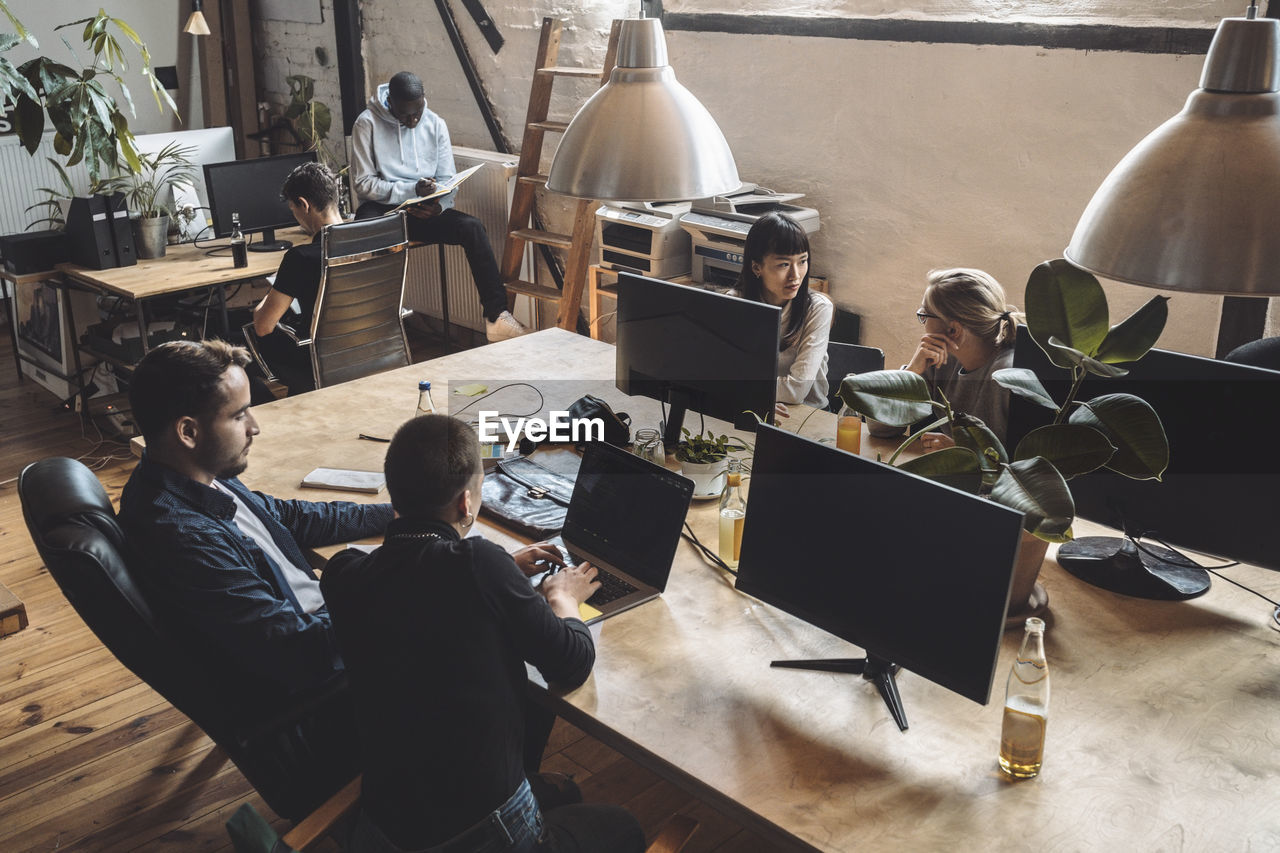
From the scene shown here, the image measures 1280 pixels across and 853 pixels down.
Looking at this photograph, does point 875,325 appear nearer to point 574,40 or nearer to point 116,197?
point 574,40

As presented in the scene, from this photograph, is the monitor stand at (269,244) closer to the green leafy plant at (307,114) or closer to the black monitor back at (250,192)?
the black monitor back at (250,192)

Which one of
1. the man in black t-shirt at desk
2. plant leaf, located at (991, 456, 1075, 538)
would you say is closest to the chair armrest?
plant leaf, located at (991, 456, 1075, 538)

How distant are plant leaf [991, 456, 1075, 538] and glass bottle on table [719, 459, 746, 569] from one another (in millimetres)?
→ 620

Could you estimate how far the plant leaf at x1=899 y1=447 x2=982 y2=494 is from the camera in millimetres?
1858

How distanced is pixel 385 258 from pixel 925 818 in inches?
127

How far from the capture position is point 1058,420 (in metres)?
1.96

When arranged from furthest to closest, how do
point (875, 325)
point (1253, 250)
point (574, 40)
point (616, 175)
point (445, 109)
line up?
1. point (445, 109)
2. point (574, 40)
3. point (875, 325)
4. point (616, 175)
5. point (1253, 250)

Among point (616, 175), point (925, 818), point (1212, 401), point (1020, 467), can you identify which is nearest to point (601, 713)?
point (925, 818)

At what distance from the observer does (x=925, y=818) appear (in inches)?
61.7

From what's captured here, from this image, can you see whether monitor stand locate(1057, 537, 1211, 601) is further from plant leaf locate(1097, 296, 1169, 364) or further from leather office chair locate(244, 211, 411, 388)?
leather office chair locate(244, 211, 411, 388)

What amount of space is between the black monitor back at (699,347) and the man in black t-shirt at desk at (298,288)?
1.65m

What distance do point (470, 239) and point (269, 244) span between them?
1001 millimetres

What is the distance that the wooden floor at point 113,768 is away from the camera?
259 centimetres

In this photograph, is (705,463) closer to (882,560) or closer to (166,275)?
(882,560)
